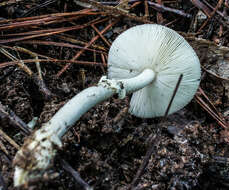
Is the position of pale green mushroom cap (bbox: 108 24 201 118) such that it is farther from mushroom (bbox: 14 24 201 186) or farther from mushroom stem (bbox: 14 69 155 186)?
mushroom stem (bbox: 14 69 155 186)

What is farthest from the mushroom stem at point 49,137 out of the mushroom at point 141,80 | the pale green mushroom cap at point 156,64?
the pale green mushroom cap at point 156,64

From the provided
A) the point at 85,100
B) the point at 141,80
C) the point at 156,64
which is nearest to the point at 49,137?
the point at 85,100

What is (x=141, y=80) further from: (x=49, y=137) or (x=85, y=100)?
(x=49, y=137)

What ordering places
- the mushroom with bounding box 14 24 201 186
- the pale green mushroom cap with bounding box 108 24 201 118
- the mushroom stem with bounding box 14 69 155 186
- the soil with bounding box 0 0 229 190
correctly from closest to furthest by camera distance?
1. the mushroom stem with bounding box 14 69 155 186
2. the mushroom with bounding box 14 24 201 186
3. the soil with bounding box 0 0 229 190
4. the pale green mushroom cap with bounding box 108 24 201 118

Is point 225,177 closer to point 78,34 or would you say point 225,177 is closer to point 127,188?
point 127,188

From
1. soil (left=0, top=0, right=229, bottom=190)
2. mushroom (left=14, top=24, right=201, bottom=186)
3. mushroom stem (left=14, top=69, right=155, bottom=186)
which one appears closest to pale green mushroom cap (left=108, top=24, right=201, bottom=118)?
mushroom (left=14, top=24, right=201, bottom=186)

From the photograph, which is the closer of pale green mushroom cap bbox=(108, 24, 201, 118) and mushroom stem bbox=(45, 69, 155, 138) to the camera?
mushroom stem bbox=(45, 69, 155, 138)

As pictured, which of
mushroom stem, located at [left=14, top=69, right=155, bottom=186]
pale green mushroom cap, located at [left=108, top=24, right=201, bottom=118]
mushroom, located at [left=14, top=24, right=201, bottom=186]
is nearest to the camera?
mushroom stem, located at [left=14, top=69, right=155, bottom=186]

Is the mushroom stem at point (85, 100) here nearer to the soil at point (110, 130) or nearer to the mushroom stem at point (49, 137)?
the mushroom stem at point (49, 137)

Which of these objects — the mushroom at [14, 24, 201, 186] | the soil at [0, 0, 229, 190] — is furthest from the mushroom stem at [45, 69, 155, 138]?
the soil at [0, 0, 229, 190]
